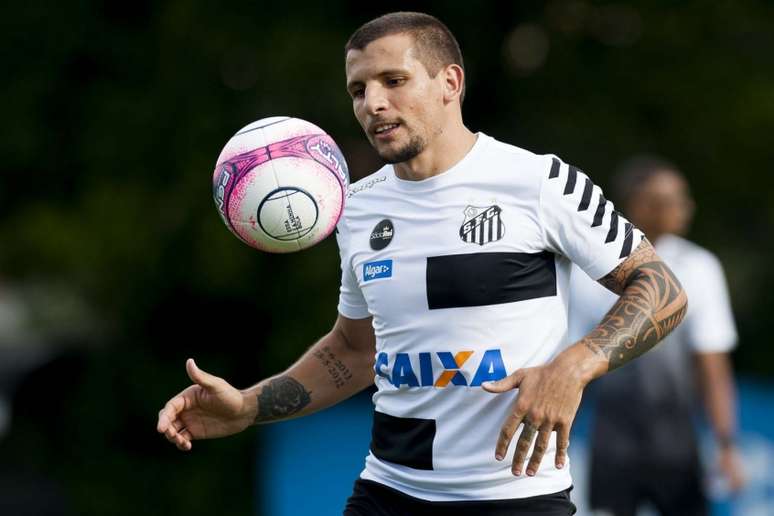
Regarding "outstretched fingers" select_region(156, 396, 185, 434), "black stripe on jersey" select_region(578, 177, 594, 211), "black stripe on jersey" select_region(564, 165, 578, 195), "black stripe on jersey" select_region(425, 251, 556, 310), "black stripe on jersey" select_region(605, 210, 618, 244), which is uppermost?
"black stripe on jersey" select_region(564, 165, 578, 195)

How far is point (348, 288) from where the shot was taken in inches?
209

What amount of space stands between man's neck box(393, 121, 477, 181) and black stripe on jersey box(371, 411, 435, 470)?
894 millimetres

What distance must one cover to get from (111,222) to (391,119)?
9846mm

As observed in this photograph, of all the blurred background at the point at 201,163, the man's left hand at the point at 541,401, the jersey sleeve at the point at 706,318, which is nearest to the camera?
the man's left hand at the point at 541,401

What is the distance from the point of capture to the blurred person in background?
8242 millimetres

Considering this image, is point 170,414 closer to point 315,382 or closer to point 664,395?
point 315,382

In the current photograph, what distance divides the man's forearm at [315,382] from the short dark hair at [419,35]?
1.18 metres

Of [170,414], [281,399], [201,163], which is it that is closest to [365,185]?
[281,399]

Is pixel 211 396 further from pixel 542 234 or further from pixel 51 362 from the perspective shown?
pixel 51 362

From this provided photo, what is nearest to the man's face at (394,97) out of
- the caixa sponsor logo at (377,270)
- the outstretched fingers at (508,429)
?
the caixa sponsor logo at (377,270)

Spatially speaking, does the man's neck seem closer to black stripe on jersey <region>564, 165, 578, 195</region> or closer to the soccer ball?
the soccer ball

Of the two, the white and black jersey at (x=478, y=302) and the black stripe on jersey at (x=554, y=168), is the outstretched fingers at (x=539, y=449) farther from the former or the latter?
the black stripe on jersey at (x=554, y=168)

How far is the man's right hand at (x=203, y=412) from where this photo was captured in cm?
488

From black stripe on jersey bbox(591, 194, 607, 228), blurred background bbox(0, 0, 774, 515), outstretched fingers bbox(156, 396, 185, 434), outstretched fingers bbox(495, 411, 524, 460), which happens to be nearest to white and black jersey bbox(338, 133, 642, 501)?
black stripe on jersey bbox(591, 194, 607, 228)
